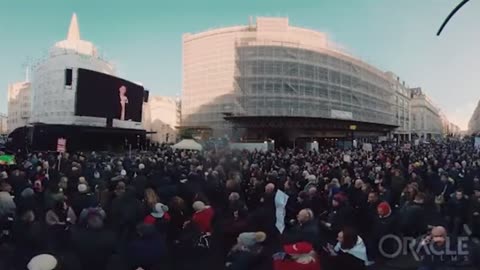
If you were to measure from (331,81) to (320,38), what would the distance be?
30.4 ft

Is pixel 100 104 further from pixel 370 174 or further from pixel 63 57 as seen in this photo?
pixel 370 174

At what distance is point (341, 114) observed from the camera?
6356cm

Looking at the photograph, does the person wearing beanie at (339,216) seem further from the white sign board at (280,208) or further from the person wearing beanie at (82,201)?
the person wearing beanie at (82,201)

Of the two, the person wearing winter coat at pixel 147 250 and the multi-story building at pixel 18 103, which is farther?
the multi-story building at pixel 18 103

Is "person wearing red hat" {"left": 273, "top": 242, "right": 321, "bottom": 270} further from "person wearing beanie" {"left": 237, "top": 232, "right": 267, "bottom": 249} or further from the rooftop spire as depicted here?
the rooftop spire

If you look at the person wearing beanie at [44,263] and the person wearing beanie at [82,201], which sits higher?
the person wearing beanie at [82,201]

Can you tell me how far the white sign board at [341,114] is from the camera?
6173 centimetres

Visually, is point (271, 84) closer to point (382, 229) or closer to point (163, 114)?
point (382, 229)

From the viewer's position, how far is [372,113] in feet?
245

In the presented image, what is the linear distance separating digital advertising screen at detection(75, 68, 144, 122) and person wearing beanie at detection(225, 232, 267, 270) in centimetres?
3600

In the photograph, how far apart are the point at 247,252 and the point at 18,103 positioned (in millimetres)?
135691

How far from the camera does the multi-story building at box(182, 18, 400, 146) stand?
56500 mm

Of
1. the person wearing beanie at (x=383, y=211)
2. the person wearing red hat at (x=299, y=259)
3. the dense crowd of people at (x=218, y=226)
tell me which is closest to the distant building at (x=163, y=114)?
the dense crowd of people at (x=218, y=226)

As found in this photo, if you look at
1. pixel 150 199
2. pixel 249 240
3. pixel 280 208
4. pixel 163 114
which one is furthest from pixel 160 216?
pixel 163 114
